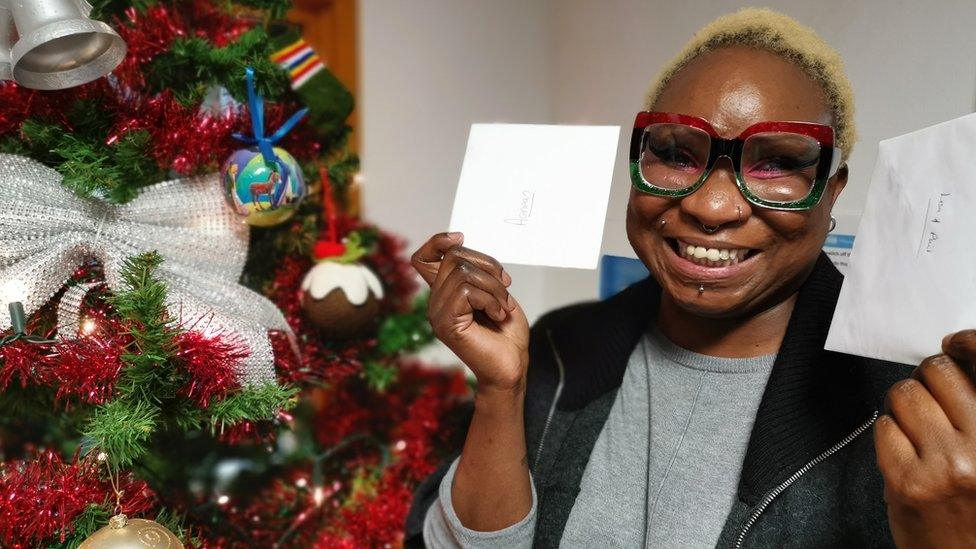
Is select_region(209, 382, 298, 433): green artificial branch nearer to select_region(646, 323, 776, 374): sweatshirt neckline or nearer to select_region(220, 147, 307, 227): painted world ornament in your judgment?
select_region(220, 147, 307, 227): painted world ornament

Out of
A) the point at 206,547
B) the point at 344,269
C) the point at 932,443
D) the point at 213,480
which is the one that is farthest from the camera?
the point at 213,480

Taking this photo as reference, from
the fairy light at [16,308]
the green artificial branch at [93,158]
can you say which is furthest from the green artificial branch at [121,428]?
the green artificial branch at [93,158]

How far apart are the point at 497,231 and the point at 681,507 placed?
423 millimetres

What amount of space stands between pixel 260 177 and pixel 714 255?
2.06 feet

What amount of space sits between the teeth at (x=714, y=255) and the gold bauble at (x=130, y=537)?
700 mm

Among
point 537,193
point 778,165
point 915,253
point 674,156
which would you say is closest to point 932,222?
point 915,253

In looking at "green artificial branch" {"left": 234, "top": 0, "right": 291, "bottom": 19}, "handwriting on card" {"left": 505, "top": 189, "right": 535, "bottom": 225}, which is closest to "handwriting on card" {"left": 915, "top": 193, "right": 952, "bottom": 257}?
"handwriting on card" {"left": 505, "top": 189, "right": 535, "bottom": 225}

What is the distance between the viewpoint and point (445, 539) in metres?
1.02

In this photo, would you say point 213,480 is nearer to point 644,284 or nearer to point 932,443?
point 644,284

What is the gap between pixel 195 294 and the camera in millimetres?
982

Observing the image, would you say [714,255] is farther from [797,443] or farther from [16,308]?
[16,308]

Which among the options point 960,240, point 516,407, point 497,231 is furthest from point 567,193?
point 960,240

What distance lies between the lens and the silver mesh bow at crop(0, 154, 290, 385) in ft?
2.91

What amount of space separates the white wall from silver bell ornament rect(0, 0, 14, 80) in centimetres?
83
